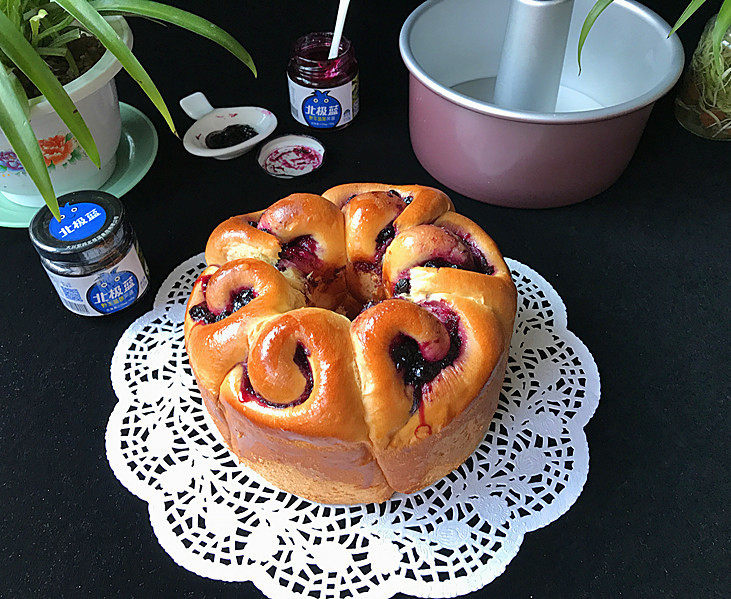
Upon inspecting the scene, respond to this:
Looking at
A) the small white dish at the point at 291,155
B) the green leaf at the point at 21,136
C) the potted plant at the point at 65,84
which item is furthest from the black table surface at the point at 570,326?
the green leaf at the point at 21,136

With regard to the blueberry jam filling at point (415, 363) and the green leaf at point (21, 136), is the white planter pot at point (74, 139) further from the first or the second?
the blueberry jam filling at point (415, 363)

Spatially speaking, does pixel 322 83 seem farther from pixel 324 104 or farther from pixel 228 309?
pixel 228 309

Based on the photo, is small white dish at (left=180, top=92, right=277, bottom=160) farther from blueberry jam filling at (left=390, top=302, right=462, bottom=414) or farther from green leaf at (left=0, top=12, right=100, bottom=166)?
blueberry jam filling at (left=390, top=302, right=462, bottom=414)

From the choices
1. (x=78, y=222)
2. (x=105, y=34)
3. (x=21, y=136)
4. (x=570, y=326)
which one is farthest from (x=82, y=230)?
(x=570, y=326)

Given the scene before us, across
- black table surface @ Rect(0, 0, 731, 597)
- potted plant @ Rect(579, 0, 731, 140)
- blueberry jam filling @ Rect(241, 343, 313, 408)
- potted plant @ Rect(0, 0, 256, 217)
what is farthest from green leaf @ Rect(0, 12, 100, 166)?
potted plant @ Rect(579, 0, 731, 140)

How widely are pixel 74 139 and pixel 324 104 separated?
0.39 meters

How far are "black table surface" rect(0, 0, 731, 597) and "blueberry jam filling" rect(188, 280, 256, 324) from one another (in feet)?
0.66

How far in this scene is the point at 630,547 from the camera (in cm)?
73

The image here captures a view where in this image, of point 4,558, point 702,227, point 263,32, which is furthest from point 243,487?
point 263,32

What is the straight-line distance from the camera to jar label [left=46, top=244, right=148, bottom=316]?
859 mm

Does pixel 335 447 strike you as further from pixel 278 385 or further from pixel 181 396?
pixel 181 396

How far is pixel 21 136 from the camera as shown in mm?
768

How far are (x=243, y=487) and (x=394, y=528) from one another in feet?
0.55

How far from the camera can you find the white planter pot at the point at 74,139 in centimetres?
Answer: 89
